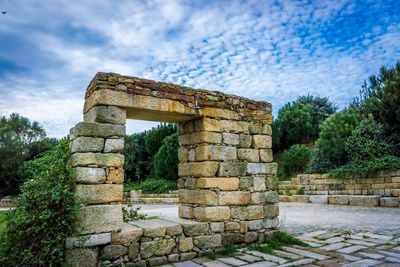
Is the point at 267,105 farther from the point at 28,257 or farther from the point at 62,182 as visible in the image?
the point at 28,257

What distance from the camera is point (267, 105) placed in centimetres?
612

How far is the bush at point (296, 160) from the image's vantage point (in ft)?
57.2

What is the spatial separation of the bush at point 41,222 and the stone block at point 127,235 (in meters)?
0.56

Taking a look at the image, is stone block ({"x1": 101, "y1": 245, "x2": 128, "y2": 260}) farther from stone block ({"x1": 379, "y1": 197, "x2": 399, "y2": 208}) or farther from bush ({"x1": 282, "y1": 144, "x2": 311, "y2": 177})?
bush ({"x1": 282, "y1": 144, "x2": 311, "y2": 177})

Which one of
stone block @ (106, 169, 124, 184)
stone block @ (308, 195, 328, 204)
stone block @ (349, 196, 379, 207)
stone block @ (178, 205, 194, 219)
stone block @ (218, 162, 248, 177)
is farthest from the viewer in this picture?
stone block @ (308, 195, 328, 204)

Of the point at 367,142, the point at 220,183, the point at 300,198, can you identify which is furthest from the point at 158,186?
the point at 220,183

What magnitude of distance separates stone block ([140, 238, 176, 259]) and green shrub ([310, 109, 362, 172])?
1172cm

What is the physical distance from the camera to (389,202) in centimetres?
1094

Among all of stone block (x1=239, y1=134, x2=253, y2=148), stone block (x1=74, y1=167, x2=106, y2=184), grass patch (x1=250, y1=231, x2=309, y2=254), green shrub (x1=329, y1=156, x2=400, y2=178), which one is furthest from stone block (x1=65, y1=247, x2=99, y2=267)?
green shrub (x1=329, y1=156, x2=400, y2=178)

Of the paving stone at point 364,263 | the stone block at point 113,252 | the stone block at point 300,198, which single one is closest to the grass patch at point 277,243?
the paving stone at point 364,263

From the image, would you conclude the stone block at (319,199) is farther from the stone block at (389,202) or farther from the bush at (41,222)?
the bush at (41,222)

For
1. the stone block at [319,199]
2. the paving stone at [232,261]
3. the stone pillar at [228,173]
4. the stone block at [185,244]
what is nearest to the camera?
the paving stone at [232,261]

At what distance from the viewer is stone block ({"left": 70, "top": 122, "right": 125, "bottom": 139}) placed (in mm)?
4176

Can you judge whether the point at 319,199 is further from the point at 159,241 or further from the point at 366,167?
the point at 159,241
